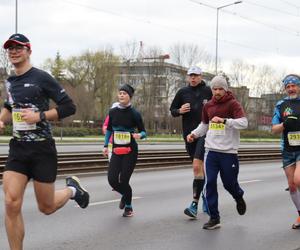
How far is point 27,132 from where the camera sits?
4836 millimetres

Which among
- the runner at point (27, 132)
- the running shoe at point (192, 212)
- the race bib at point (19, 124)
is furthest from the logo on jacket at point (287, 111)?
the race bib at point (19, 124)

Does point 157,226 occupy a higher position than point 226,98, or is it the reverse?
point 226,98

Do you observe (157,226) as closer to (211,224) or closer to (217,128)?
(211,224)

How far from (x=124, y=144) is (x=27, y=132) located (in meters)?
3.02

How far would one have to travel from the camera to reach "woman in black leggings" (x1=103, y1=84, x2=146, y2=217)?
25.2 feet

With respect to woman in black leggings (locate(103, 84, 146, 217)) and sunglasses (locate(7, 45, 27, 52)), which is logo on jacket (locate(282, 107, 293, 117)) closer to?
woman in black leggings (locate(103, 84, 146, 217))

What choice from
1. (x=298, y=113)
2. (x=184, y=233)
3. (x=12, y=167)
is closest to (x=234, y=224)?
(x=184, y=233)

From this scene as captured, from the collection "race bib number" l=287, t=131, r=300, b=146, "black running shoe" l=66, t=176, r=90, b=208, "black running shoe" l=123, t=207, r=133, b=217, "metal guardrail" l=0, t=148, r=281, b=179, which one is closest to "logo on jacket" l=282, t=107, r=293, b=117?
"race bib number" l=287, t=131, r=300, b=146

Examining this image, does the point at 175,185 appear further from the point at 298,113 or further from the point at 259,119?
the point at 259,119

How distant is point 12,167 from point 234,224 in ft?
12.0

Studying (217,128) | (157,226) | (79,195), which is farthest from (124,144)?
(79,195)

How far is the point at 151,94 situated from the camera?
233 feet

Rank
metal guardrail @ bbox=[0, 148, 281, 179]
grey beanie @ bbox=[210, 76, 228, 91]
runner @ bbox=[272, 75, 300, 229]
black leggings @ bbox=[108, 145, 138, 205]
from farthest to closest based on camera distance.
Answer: metal guardrail @ bbox=[0, 148, 281, 179]
black leggings @ bbox=[108, 145, 138, 205]
runner @ bbox=[272, 75, 300, 229]
grey beanie @ bbox=[210, 76, 228, 91]

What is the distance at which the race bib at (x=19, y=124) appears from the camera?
482cm
